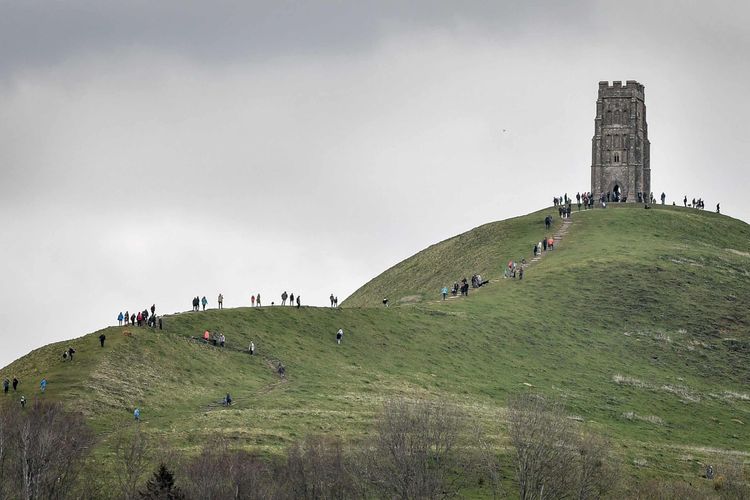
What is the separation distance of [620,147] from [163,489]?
122987 millimetres

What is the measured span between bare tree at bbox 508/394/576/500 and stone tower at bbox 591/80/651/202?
323 feet

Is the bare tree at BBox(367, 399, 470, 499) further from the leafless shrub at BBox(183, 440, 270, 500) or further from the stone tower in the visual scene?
the stone tower

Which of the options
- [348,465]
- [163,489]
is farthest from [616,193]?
[163,489]

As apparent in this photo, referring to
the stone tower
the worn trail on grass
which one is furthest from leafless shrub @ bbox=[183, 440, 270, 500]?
the stone tower

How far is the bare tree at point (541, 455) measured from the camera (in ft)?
282

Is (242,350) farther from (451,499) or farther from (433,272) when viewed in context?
(433,272)

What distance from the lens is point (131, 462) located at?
82188 millimetres

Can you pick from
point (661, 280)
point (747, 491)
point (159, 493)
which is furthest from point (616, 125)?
point (159, 493)

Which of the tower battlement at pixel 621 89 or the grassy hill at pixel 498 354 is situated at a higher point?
the tower battlement at pixel 621 89

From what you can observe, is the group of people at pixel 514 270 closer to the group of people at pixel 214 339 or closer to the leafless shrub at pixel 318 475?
the group of people at pixel 214 339

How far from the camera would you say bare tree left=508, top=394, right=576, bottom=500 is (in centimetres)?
8600

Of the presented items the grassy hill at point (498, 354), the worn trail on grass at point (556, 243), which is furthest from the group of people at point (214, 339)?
the worn trail on grass at point (556, 243)

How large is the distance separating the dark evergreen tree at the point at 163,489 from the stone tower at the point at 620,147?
385 ft

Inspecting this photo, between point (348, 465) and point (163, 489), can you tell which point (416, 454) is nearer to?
point (348, 465)
